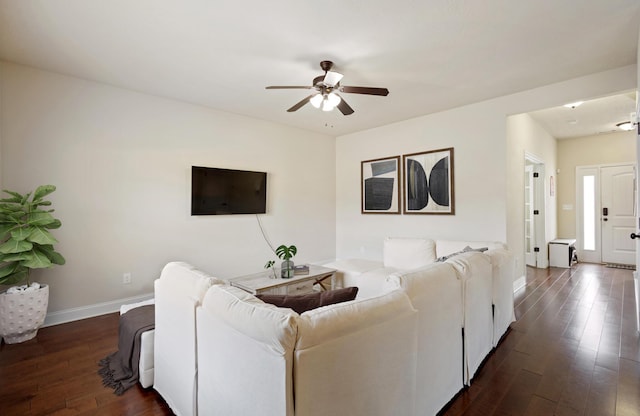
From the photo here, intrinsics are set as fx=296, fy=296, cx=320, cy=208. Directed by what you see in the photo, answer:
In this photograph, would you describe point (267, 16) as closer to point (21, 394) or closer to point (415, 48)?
point (415, 48)

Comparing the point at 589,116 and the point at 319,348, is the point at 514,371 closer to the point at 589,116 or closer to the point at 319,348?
the point at 319,348

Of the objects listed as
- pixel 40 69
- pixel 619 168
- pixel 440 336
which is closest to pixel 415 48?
pixel 440 336

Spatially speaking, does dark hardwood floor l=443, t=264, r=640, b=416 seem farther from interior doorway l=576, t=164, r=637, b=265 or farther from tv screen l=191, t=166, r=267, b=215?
tv screen l=191, t=166, r=267, b=215

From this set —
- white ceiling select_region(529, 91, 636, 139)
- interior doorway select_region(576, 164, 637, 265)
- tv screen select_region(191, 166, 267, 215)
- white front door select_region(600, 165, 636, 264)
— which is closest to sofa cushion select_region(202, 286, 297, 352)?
tv screen select_region(191, 166, 267, 215)

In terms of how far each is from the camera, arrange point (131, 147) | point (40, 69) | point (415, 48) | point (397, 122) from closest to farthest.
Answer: point (415, 48), point (40, 69), point (131, 147), point (397, 122)

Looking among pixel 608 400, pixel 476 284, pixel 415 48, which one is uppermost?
pixel 415 48

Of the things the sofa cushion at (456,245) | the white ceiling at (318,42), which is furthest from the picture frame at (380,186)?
the white ceiling at (318,42)

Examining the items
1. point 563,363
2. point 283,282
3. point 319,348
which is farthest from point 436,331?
point 283,282

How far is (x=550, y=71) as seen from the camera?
311 cm

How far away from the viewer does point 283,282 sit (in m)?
3.11

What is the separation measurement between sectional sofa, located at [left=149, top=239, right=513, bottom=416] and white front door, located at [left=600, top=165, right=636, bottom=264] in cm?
611

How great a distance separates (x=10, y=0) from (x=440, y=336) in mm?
3588

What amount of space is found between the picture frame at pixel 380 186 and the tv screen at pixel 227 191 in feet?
6.08

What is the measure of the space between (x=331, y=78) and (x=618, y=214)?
22.4 feet
